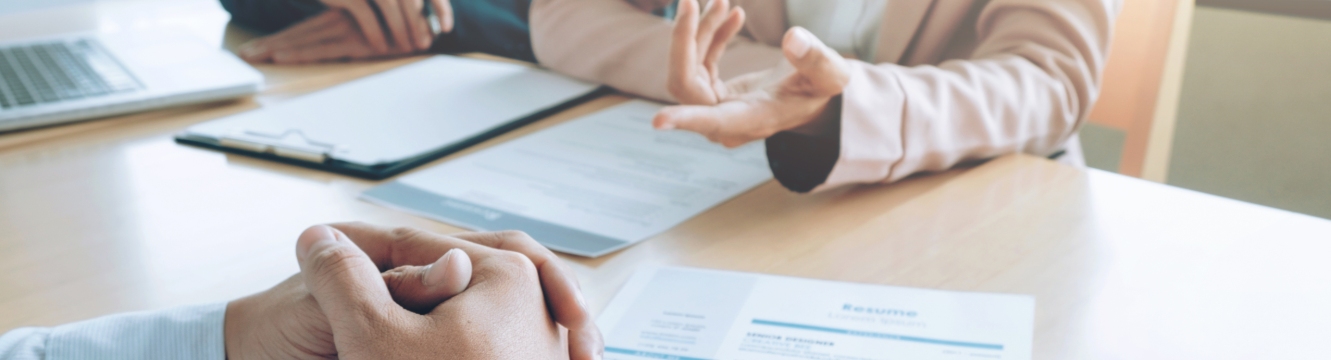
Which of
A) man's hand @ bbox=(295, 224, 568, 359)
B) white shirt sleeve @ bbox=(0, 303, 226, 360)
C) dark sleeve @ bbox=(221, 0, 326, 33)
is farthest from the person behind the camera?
dark sleeve @ bbox=(221, 0, 326, 33)

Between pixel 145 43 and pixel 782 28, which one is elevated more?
pixel 782 28

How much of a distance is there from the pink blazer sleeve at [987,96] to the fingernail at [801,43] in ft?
0.27

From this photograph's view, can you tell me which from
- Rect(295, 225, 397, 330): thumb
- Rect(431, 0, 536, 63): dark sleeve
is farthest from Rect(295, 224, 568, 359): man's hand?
Rect(431, 0, 536, 63): dark sleeve

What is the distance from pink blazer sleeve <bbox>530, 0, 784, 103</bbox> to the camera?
41.3 inches

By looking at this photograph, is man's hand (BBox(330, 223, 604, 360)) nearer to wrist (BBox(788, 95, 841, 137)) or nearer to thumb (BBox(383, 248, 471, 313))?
thumb (BBox(383, 248, 471, 313))

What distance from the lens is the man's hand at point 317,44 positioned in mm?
1304

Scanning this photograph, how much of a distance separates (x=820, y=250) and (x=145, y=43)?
42.1 inches

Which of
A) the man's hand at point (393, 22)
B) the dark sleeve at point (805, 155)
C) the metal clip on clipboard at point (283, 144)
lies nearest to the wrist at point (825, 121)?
the dark sleeve at point (805, 155)

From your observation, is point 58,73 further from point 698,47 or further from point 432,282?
point 432,282

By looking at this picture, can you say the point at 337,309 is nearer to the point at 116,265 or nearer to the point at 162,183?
the point at 116,265

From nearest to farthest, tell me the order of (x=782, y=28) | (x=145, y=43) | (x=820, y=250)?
(x=820, y=250) → (x=782, y=28) → (x=145, y=43)

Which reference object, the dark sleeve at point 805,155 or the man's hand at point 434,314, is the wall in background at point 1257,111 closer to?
the dark sleeve at point 805,155

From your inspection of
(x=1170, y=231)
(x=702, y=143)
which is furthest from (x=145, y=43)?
(x=1170, y=231)

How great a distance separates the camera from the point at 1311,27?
3.76ft
